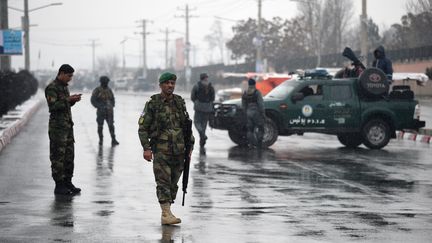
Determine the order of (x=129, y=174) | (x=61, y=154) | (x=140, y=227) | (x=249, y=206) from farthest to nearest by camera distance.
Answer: (x=129, y=174)
(x=61, y=154)
(x=249, y=206)
(x=140, y=227)

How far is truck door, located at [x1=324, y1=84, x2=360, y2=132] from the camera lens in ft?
77.4

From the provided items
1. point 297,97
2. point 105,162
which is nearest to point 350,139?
point 297,97

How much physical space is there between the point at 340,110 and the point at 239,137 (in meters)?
2.54

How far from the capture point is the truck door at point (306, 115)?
23.5 meters

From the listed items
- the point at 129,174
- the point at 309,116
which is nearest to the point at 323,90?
the point at 309,116

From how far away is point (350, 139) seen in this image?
24.7 metres

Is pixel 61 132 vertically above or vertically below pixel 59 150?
above

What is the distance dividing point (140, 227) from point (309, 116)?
13259 millimetres

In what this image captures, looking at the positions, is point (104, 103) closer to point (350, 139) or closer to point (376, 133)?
point (350, 139)

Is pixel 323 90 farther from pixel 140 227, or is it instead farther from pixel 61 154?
pixel 140 227

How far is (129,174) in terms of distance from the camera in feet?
55.4

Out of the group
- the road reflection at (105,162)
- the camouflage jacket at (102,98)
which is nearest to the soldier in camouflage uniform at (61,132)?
the road reflection at (105,162)

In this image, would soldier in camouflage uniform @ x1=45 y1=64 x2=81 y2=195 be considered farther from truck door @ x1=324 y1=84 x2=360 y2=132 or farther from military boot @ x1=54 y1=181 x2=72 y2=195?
truck door @ x1=324 y1=84 x2=360 y2=132

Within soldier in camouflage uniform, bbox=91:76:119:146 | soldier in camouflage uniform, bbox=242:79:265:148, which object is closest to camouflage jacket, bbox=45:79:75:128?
soldier in camouflage uniform, bbox=242:79:265:148
